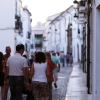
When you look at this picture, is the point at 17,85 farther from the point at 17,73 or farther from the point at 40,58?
the point at 40,58

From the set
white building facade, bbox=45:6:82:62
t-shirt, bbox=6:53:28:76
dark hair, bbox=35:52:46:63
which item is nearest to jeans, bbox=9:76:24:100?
t-shirt, bbox=6:53:28:76

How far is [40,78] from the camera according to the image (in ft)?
32.6

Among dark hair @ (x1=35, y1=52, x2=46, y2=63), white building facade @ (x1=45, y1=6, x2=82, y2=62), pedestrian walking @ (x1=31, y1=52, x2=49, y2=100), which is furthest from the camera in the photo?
white building facade @ (x1=45, y1=6, x2=82, y2=62)

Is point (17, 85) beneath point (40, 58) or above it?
beneath

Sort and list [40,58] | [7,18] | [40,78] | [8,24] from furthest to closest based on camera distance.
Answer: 1. [8,24]
2. [7,18]
3. [40,58]
4. [40,78]

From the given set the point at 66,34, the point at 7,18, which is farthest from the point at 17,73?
the point at 66,34

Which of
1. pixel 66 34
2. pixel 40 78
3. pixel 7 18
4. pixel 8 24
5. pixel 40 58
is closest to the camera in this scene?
pixel 40 78

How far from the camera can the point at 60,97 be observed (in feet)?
46.1

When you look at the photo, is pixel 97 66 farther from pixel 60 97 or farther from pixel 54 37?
pixel 54 37

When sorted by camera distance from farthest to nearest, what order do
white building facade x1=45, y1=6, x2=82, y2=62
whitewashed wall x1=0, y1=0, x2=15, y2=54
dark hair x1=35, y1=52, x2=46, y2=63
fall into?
1. white building facade x1=45, y1=6, x2=82, y2=62
2. whitewashed wall x1=0, y1=0, x2=15, y2=54
3. dark hair x1=35, y1=52, x2=46, y2=63

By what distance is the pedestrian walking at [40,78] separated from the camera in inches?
391

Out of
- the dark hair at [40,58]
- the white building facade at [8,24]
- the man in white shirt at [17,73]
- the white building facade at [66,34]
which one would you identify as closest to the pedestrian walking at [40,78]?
the dark hair at [40,58]

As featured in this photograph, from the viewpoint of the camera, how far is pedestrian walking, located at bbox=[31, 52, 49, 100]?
32.6 feet

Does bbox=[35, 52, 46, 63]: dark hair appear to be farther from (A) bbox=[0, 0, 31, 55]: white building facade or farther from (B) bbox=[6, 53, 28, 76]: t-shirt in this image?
(A) bbox=[0, 0, 31, 55]: white building facade
